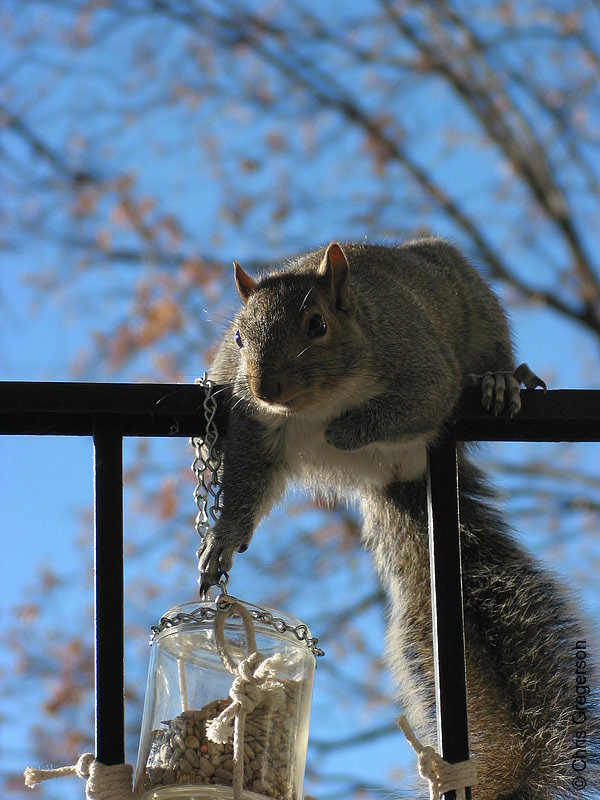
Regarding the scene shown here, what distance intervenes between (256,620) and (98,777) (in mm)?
335

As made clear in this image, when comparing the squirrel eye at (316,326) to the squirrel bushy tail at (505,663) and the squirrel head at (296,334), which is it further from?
the squirrel bushy tail at (505,663)

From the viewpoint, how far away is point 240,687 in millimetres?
1523

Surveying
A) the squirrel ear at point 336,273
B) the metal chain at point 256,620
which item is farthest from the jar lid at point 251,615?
the squirrel ear at point 336,273

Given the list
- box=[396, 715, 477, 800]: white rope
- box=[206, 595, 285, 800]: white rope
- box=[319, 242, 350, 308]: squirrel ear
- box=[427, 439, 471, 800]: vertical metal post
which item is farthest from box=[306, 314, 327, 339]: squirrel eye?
box=[396, 715, 477, 800]: white rope

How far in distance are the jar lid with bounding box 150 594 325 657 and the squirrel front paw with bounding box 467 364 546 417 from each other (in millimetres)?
491

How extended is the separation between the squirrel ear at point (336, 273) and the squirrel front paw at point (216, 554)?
62 centimetres

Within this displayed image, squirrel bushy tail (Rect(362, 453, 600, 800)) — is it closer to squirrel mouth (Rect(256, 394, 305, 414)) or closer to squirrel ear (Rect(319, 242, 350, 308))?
squirrel mouth (Rect(256, 394, 305, 414))

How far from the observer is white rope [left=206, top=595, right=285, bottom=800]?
4.86 ft

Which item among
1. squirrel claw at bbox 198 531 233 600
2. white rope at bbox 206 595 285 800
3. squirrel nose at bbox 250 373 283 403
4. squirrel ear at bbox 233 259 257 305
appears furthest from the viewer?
squirrel ear at bbox 233 259 257 305

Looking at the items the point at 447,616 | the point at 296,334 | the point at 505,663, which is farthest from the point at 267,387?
the point at 447,616

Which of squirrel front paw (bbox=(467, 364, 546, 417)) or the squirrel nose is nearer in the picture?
squirrel front paw (bbox=(467, 364, 546, 417))

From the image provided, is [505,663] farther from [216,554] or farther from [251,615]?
[251,615]

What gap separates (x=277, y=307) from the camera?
2576 mm

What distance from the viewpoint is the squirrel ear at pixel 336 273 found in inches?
104
